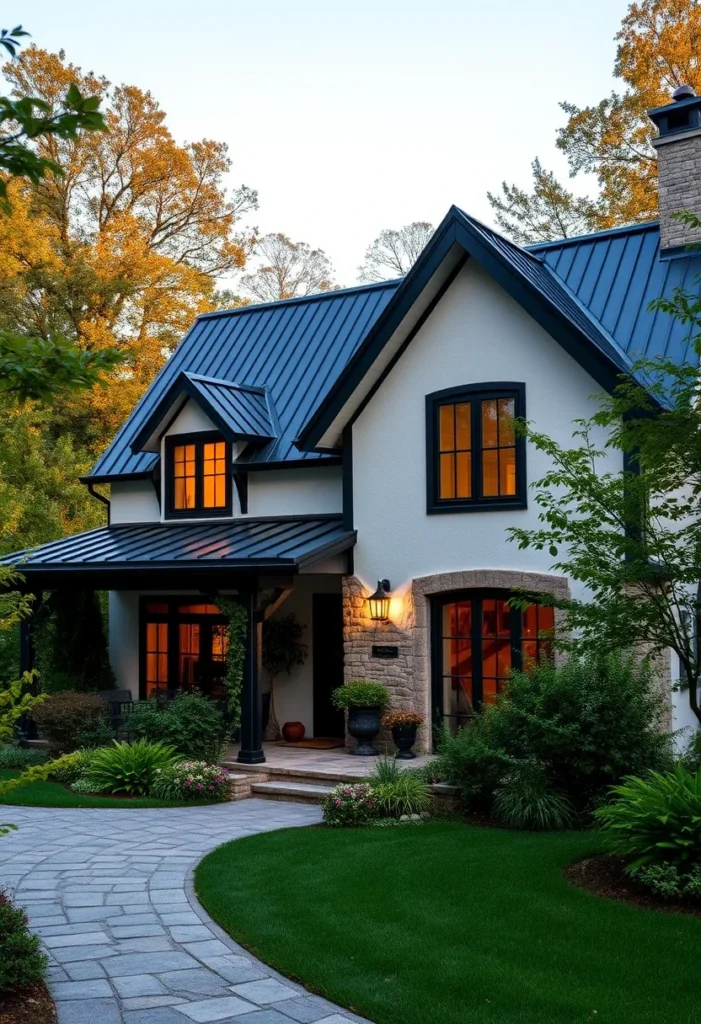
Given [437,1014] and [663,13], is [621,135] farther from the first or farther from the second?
[437,1014]

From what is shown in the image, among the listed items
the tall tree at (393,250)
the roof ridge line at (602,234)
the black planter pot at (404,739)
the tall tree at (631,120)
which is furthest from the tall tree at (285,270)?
the black planter pot at (404,739)

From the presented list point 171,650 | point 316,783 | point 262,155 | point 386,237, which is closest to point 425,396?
point 316,783

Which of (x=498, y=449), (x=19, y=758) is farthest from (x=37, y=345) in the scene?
(x=19, y=758)

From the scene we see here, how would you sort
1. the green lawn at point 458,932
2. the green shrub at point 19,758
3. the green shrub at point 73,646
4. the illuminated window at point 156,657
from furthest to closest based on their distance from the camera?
the illuminated window at point 156,657, the green shrub at point 73,646, the green shrub at point 19,758, the green lawn at point 458,932

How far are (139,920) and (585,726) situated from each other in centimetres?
488

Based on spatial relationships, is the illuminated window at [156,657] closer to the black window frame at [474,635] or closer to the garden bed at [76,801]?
the garden bed at [76,801]

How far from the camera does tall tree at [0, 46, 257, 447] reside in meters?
26.6

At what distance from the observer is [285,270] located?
35.8m

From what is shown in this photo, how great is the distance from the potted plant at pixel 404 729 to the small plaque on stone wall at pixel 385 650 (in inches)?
34.9

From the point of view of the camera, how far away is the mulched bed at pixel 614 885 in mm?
7398

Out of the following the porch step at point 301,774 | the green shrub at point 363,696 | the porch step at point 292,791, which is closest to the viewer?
the porch step at point 292,791

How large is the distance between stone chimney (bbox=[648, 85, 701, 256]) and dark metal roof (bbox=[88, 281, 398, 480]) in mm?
5086

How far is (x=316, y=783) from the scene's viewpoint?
43.6 feet

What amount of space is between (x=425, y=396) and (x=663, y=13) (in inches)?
612
